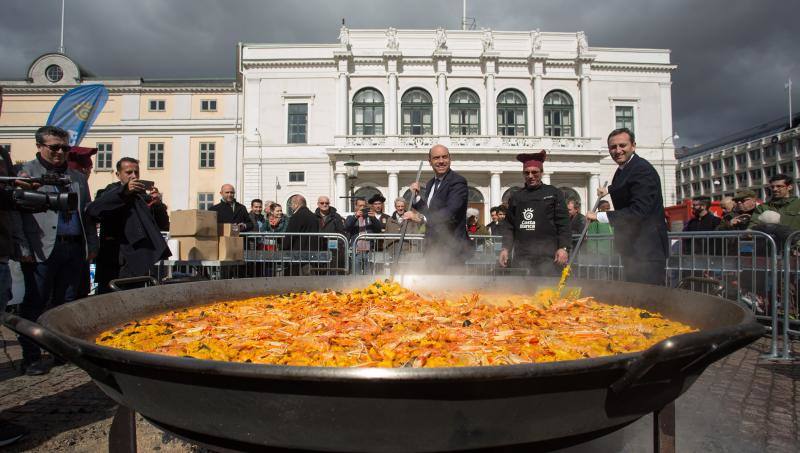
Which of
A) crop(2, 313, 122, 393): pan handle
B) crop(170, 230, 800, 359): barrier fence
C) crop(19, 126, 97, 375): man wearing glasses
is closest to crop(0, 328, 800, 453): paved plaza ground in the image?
crop(19, 126, 97, 375): man wearing glasses

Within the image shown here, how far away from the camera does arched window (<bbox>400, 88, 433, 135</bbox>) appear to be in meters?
33.3

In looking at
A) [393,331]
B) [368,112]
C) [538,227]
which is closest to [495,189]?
[368,112]

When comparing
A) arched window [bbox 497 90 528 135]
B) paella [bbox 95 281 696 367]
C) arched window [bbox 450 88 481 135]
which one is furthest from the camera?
arched window [bbox 497 90 528 135]

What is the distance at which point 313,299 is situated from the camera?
261cm

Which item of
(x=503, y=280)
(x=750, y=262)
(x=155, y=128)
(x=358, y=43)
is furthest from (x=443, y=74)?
(x=503, y=280)

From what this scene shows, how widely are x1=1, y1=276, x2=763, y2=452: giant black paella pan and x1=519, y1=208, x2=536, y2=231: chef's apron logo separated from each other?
3595mm

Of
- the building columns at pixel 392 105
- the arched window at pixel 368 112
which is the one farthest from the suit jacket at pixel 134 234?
the arched window at pixel 368 112

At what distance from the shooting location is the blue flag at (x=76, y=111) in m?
10.1

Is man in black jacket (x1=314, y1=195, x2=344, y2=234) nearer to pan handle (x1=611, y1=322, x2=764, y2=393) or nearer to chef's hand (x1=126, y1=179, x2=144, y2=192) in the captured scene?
chef's hand (x1=126, y1=179, x2=144, y2=192)

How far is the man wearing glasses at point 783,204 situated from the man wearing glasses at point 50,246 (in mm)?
8909

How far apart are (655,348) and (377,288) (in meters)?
1.87

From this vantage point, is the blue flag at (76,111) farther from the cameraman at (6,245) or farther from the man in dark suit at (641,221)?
the man in dark suit at (641,221)

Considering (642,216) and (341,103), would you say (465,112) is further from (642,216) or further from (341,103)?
(642,216)

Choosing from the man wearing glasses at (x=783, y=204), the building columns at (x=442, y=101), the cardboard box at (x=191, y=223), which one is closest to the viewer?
the cardboard box at (x=191, y=223)
